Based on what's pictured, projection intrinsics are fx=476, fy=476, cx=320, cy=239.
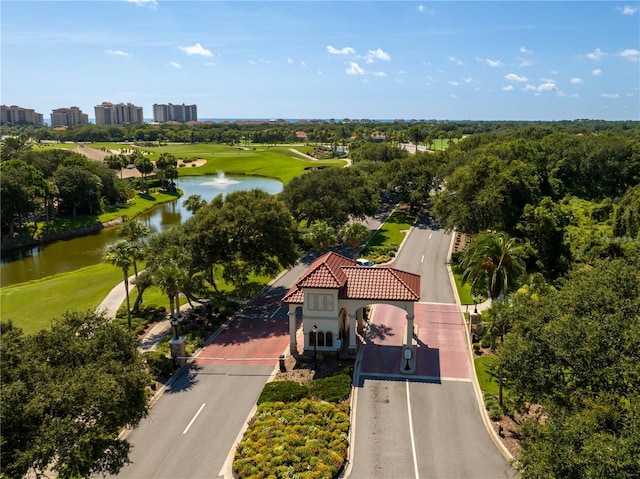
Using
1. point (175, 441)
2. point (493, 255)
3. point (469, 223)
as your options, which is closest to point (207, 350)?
point (175, 441)

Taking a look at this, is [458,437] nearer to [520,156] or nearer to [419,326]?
[419,326]

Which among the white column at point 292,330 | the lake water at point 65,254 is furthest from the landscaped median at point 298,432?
the lake water at point 65,254

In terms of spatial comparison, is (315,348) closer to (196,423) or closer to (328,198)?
(196,423)

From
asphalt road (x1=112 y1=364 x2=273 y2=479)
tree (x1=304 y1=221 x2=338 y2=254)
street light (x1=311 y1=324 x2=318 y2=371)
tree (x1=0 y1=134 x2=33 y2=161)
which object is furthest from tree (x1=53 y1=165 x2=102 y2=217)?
street light (x1=311 y1=324 x2=318 y2=371)

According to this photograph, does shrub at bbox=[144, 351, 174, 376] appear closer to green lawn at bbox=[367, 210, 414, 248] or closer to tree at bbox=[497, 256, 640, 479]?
tree at bbox=[497, 256, 640, 479]

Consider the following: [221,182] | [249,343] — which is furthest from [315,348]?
[221,182]
